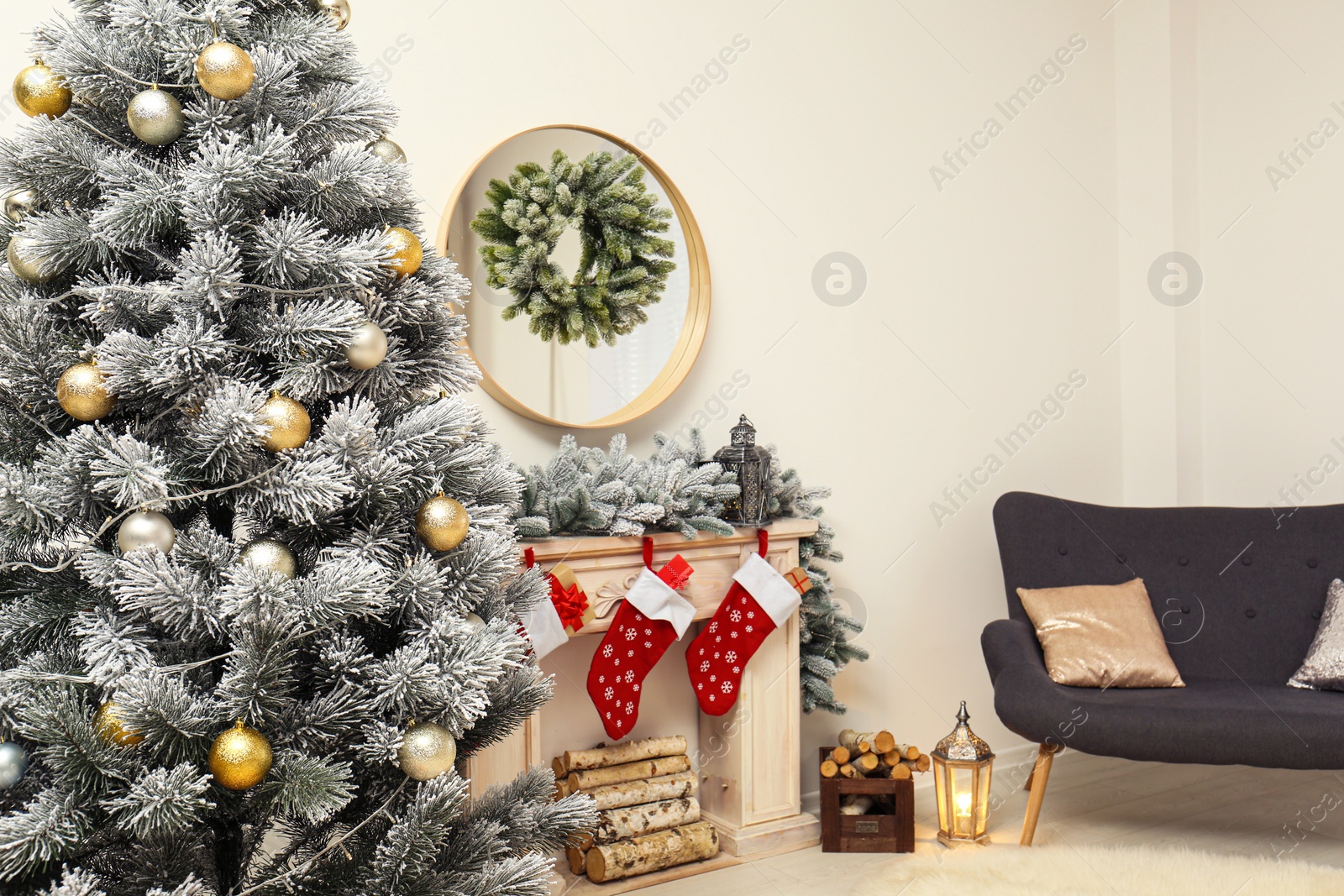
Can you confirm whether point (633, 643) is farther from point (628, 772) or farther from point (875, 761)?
point (875, 761)

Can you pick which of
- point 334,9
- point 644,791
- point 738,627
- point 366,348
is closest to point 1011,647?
point 738,627

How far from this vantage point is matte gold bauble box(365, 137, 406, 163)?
1185 mm

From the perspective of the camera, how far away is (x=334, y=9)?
1200 mm

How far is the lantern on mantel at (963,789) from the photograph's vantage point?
2484 mm

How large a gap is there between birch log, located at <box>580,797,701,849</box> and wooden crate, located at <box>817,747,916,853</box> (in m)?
0.34

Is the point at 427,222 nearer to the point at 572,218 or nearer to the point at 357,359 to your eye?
the point at 572,218

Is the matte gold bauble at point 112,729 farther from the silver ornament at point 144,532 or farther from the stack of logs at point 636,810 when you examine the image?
the stack of logs at point 636,810

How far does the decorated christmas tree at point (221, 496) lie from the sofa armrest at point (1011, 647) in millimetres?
1764

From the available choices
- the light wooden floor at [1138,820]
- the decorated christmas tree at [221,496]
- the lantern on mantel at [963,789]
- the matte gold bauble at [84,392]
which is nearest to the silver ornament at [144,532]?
the decorated christmas tree at [221,496]

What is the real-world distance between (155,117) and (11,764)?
662 millimetres

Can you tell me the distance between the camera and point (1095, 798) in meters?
2.92

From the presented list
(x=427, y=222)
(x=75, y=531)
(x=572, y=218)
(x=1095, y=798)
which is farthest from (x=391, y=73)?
(x=1095, y=798)

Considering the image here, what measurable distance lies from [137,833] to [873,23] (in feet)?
9.66

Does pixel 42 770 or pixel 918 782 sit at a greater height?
pixel 42 770
